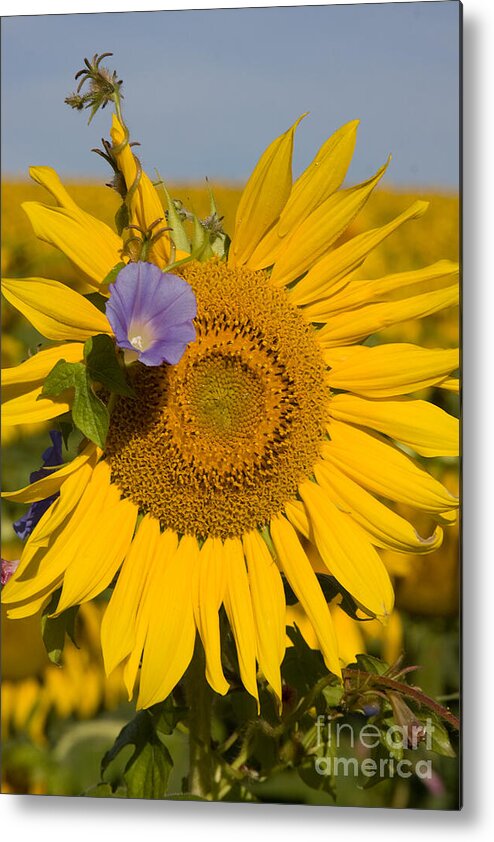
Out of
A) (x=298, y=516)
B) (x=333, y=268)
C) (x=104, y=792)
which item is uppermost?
(x=333, y=268)

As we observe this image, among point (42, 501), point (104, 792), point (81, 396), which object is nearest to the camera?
point (81, 396)

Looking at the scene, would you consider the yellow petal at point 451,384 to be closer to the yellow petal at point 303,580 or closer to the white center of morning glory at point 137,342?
the yellow petal at point 303,580

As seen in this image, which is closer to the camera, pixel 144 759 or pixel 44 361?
pixel 44 361

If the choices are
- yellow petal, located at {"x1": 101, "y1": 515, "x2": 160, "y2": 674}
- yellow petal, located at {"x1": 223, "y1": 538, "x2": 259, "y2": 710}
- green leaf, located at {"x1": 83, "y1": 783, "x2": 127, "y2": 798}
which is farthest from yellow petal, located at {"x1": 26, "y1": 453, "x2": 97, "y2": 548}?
green leaf, located at {"x1": 83, "y1": 783, "x2": 127, "y2": 798}

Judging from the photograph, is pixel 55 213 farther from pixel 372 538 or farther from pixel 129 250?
pixel 372 538

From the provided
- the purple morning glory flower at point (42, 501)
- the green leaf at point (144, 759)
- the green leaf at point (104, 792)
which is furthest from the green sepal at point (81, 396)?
the green leaf at point (104, 792)

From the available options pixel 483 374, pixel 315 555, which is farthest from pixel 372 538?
pixel 483 374

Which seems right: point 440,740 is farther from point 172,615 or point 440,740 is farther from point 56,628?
point 56,628

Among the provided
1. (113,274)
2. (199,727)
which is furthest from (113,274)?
(199,727)
